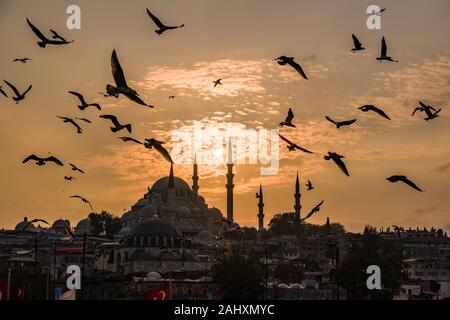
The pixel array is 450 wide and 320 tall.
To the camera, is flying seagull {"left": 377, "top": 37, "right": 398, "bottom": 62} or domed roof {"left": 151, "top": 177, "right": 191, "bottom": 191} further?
domed roof {"left": 151, "top": 177, "right": 191, "bottom": 191}

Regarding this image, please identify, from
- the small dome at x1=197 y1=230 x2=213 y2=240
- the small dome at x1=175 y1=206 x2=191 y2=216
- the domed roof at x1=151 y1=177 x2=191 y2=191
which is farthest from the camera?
the domed roof at x1=151 y1=177 x2=191 y2=191

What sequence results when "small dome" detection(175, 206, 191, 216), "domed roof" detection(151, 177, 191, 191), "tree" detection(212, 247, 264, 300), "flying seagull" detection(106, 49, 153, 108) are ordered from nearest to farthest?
1. "flying seagull" detection(106, 49, 153, 108)
2. "tree" detection(212, 247, 264, 300)
3. "small dome" detection(175, 206, 191, 216)
4. "domed roof" detection(151, 177, 191, 191)

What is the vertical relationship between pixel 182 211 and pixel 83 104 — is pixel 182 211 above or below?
above

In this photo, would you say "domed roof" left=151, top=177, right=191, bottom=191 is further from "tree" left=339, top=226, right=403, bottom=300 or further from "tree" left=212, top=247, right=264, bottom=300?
"tree" left=212, top=247, right=264, bottom=300

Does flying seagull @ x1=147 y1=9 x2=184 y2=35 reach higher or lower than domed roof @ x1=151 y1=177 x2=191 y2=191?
lower

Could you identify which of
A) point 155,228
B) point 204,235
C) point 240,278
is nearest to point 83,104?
point 240,278

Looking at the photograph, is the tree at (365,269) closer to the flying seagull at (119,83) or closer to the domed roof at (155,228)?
the domed roof at (155,228)

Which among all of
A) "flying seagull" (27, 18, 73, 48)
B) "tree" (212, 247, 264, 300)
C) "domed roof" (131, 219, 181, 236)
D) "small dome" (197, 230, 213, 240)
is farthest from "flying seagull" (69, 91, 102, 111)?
"small dome" (197, 230, 213, 240)

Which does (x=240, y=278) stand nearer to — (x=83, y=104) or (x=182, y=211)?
(x=83, y=104)
